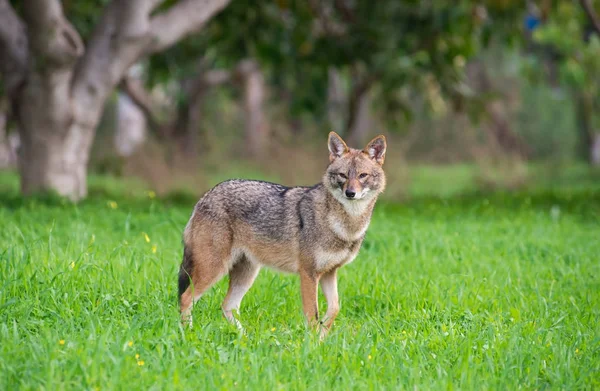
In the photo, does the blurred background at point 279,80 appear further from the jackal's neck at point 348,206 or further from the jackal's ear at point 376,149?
the jackal's neck at point 348,206

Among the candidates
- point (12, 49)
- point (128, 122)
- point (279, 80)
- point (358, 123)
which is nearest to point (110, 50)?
point (12, 49)

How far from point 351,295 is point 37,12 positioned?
713 centimetres

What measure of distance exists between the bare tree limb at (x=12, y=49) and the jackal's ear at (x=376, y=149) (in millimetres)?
Result: 7547

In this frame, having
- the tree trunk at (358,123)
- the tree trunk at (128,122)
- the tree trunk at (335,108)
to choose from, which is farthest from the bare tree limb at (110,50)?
the tree trunk at (128,122)

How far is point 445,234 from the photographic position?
996 cm

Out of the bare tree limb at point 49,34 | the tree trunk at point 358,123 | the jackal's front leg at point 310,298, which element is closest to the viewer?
the jackal's front leg at point 310,298

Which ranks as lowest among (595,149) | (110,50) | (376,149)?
(595,149)

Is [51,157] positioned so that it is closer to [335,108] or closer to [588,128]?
[335,108]

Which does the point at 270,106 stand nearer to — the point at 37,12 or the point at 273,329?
the point at 37,12

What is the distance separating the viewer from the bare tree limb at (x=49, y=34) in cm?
1139

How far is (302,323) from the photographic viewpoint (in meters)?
6.16

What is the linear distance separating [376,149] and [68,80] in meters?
7.10

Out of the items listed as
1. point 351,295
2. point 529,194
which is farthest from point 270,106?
point 351,295

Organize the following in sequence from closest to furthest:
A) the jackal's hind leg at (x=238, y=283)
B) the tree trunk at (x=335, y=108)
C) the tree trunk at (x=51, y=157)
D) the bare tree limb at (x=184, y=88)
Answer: the jackal's hind leg at (x=238, y=283)
the tree trunk at (x=51, y=157)
the bare tree limb at (x=184, y=88)
the tree trunk at (x=335, y=108)
